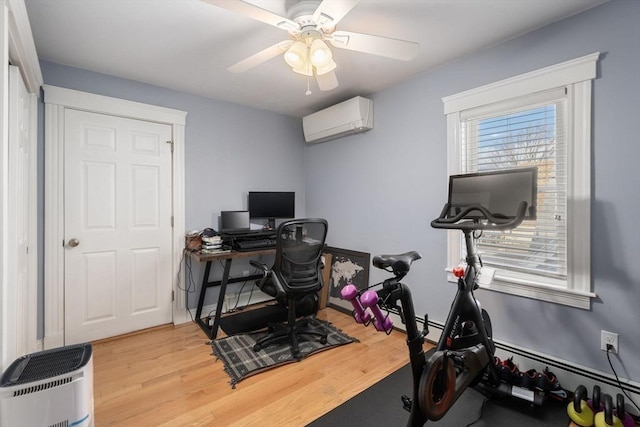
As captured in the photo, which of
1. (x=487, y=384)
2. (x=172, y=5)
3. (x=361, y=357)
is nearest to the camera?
(x=172, y=5)

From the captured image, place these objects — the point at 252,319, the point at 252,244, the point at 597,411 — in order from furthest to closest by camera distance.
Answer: the point at 252,319
the point at 252,244
the point at 597,411

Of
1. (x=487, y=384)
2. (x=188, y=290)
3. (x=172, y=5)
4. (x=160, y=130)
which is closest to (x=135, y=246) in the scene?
(x=188, y=290)

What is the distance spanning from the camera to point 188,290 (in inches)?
126

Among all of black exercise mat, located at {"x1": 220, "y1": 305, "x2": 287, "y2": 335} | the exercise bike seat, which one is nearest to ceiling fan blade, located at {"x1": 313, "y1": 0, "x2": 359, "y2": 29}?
the exercise bike seat

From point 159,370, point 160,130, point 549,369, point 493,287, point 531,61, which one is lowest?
point 159,370

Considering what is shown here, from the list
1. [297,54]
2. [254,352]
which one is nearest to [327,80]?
[297,54]

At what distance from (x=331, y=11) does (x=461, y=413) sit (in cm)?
239

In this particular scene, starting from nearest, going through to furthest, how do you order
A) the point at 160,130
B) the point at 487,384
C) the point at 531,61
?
the point at 487,384 < the point at 531,61 < the point at 160,130

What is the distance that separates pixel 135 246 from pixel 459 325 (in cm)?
293

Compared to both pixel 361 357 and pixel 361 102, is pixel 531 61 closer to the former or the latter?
pixel 361 102

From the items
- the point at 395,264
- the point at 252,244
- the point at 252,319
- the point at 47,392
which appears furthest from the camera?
the point at 252,319

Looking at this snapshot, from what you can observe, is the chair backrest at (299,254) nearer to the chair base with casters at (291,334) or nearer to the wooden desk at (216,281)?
the chair base with casters at (291,334)

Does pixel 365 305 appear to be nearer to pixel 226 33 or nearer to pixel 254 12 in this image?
pixel 254 12

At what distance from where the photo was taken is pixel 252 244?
3.06 m
